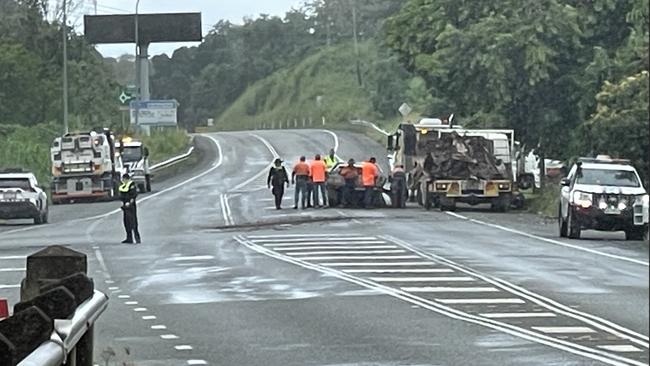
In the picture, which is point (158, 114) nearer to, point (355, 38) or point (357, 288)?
point (355, 38)

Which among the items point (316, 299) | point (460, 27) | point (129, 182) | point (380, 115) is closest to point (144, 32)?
point (380, 115)

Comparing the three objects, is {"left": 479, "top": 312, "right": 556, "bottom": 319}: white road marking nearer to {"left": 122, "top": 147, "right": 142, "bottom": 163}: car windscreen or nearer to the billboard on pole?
{"left": 122, "top": 147, "right": 142, "bottom": 163}: car windscreen

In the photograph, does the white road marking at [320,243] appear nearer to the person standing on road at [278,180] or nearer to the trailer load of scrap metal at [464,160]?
the person standing on road at [278,180]

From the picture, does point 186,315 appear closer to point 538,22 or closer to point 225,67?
point 538,22

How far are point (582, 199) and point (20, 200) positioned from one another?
58.3 ft

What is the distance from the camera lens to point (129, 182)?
35156 mm

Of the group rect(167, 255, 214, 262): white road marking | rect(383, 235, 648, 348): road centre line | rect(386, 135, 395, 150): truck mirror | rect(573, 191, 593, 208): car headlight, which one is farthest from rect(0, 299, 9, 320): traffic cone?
rect(386, 135, 395, 150): truck mirror

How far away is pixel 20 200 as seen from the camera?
44.9m

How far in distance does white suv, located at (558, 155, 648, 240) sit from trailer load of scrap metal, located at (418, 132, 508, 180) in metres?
10.3

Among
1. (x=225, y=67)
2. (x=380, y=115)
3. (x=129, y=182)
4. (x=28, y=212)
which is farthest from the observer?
(x=225, y=67)

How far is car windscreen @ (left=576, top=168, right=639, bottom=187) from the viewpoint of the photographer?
35.5 metres

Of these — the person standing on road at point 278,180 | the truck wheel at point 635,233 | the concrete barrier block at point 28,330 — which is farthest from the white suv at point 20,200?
the concrete barrier block at point 28,330

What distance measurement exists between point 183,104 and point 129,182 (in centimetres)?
11999

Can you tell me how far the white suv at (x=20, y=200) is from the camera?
44.8 m
